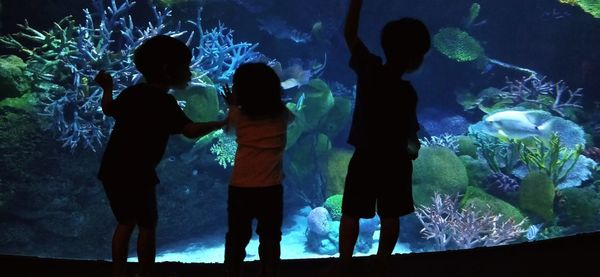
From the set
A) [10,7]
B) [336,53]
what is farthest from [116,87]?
[336,53]

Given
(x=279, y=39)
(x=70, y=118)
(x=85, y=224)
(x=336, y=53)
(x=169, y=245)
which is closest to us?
(x=70, y=118)

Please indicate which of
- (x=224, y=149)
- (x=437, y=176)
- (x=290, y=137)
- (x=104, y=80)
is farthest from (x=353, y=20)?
(x=290, y=137)

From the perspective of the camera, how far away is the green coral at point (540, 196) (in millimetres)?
6699

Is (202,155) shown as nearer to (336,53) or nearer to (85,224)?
(85,224)

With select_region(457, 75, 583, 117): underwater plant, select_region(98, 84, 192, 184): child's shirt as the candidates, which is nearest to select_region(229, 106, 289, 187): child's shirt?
select_region(98, 84, 192, 184): child's shirt

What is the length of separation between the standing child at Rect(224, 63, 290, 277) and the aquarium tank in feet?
4.80

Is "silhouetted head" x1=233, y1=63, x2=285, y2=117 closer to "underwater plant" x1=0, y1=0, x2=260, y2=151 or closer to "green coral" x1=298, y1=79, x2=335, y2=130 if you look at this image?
"underwater plant" x1=0, y1=0, x2=260, y2=151

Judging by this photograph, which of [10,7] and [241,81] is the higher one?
[10,7]

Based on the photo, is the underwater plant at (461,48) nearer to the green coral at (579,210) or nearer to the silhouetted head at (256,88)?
the green coral at (579,210)

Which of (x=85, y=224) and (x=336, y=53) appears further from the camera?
(x=336, y=53)

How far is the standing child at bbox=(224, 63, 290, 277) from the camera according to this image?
74.9 inches

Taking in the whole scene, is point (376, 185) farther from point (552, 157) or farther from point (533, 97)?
point (533, 97)

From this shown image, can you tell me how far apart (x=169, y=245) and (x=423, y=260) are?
539cm

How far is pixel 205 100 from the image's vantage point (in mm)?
6332
